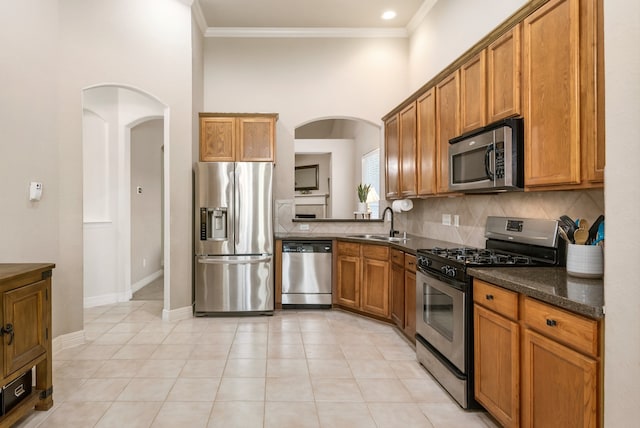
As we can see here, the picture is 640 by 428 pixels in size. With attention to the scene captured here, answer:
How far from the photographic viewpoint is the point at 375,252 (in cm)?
423

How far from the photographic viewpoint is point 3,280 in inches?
78.2

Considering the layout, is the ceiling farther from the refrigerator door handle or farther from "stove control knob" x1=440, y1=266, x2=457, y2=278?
"stove control knob" x1=440, y1=266, x2=457, y2=278

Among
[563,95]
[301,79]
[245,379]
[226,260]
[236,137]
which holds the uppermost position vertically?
[301,79]

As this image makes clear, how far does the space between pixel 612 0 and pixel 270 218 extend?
3.59 meters

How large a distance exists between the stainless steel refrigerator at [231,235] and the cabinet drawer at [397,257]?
57.2 inches

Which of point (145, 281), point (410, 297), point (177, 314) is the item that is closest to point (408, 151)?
point (410, 297)

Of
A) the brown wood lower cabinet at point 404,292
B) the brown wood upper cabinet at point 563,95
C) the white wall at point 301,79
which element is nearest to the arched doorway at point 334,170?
the white wall at point 301,79

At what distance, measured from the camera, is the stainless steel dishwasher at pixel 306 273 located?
468 centimetres

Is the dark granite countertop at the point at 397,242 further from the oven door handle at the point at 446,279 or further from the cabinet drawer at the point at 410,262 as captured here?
the oven door handle at the point at 446,279

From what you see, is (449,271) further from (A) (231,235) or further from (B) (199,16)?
(B) (199,16)

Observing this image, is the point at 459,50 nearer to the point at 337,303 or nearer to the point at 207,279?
the point at 337,303

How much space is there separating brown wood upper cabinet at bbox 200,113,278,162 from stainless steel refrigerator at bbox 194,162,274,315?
324 millimetres

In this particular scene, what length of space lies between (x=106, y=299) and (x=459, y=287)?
14.9ft

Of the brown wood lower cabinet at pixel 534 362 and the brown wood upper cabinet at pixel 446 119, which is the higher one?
the brown wood upper cabinet at pixel 446 119
